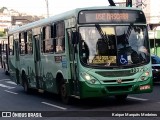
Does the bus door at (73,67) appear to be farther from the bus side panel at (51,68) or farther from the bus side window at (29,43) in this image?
the bus side window at (29,43)

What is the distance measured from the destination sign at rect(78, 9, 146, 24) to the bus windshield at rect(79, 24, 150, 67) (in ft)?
0.68

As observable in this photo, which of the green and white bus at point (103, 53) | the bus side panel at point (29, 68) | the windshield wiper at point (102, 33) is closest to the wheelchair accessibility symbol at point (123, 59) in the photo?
the green and white bus at point (103, 53)

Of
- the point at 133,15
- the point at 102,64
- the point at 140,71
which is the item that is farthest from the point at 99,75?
the point at 133,15

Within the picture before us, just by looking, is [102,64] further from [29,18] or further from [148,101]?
[29,18]

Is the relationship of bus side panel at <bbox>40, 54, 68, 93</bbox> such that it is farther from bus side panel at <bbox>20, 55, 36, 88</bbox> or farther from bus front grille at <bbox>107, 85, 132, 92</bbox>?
bus front grille at <bbox>107, 85, 132, 92</bbox>

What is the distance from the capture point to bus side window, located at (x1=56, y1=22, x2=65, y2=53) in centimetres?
1488

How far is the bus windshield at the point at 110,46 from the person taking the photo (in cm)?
1351

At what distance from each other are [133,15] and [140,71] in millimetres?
1778

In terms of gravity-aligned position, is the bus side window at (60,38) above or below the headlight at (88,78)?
above

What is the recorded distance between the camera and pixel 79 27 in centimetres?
1362

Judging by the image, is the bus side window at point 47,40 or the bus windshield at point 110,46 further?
the bus side window at point 47,40

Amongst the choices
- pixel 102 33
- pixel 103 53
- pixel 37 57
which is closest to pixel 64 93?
pixel 103 53

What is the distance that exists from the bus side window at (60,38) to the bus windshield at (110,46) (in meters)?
1.42

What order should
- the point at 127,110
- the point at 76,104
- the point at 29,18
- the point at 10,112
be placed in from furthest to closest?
the point at 29,18 → the point at 76,104 → the point at 10,112 → the point at 127,110
